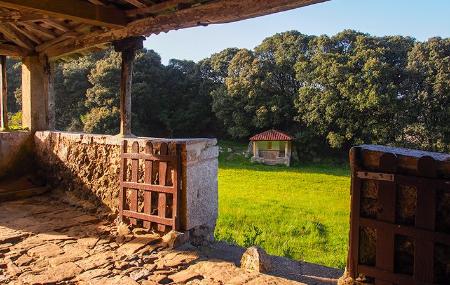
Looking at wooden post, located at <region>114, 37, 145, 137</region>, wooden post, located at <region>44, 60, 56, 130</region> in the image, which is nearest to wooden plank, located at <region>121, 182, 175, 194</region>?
wooden post, located at <region>114, 37, 145, 137</region>

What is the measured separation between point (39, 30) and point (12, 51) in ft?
4.22

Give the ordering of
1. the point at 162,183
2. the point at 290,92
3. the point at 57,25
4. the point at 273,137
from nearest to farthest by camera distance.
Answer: the point at 162,183, the point at 57,25, the point at 273,137, the point at 290,92

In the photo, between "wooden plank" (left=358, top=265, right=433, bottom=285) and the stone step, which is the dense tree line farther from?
"wooden plank" (left=358, top=265, right=433, bottom=285)

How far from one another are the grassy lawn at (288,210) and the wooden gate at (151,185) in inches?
128

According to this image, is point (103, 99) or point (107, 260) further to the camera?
point (103, 99)

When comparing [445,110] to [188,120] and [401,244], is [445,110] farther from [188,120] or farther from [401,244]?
[401,244]

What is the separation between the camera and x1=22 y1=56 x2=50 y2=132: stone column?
7512 mm

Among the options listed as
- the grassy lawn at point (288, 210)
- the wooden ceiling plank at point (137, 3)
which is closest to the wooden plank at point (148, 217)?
the wooden ceiling plank at point (137, 3)

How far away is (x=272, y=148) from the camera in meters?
25.5

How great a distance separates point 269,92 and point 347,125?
6.53 meters

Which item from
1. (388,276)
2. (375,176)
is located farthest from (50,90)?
(388,276)

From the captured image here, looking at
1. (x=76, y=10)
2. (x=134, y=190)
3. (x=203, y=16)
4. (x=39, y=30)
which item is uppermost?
(x=39, y=30)

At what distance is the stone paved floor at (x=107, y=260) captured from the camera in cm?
341

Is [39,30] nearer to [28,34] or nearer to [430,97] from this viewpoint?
[28,34]
